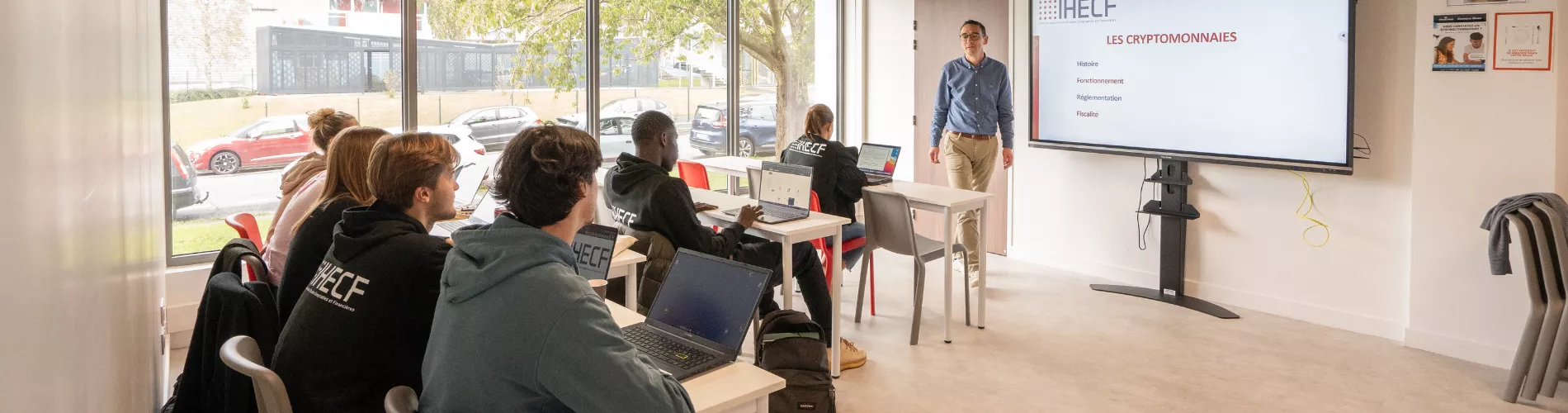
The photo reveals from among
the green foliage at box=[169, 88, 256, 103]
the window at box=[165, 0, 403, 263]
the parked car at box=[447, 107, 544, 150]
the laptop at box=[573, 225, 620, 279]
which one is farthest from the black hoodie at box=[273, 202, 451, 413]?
the parked car at box=[447, 107, 544, 150]

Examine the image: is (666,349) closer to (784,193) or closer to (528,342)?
(528,342)

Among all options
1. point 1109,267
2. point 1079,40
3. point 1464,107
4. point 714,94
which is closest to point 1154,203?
point 1109,267

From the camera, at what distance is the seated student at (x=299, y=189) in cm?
317

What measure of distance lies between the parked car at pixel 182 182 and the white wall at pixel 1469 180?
18.0 ft

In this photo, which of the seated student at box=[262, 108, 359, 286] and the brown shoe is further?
the brown shoe

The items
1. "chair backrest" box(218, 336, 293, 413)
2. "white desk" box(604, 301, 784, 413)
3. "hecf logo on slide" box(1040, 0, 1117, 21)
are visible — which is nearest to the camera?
"chair backrest" box(218, 336, 293, 413)

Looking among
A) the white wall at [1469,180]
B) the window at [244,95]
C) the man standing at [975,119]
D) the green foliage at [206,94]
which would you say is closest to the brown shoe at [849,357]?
the man standing at [975,119]

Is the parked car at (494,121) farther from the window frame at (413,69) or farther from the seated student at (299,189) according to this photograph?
the seated student at (299,189)

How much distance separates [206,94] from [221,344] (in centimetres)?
317

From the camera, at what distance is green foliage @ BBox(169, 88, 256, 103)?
483 centimetres

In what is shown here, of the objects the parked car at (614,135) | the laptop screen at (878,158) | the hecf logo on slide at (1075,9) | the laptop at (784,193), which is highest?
the hecf logo on slide at (1075,9)

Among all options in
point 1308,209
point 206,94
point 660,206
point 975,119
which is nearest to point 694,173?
point 975,119

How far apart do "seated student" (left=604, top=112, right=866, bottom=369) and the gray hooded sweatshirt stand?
77.2 inches

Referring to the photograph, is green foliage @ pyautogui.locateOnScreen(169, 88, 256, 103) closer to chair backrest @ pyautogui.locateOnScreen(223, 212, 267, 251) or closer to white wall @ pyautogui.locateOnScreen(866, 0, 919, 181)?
chair backrest @ pyautogui.locateOnScreen(223, 212, 267, 251)
